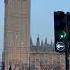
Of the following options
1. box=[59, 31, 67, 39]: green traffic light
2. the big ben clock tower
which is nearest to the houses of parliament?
the big ben clock tower

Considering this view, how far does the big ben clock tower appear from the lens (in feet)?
231

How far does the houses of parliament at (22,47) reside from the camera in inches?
2532

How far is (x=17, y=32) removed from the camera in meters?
85.9

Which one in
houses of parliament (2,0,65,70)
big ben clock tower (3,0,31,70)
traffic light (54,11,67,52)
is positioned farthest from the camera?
big ben clock tower (3,0,31,70)

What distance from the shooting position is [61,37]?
30.1ft

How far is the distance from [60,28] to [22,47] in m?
68.2

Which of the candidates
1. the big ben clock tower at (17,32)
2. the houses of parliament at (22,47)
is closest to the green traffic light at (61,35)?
the houses of parliament at (22,47)

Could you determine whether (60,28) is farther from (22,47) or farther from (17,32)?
(17,32)

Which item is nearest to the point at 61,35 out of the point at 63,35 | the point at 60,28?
the point at 63,35

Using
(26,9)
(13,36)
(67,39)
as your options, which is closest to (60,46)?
(67,39)

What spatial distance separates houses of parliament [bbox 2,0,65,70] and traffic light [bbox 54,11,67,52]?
43.0 meters

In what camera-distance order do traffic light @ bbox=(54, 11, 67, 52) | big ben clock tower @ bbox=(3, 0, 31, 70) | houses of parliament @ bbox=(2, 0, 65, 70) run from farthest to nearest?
big ben clock tower @ bbox=(3, 0, 31, 70) → houses of parliament @ bbox=(2, 0, 65, 70) → traffic light @ bbox=(54, 11, 67, 52)

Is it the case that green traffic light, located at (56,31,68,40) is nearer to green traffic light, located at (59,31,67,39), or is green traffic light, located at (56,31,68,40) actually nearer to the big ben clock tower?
green traffic light, located at (59,31,67,39)

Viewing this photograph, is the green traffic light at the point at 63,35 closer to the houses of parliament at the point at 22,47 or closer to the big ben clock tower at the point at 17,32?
the houses of parliament at the point at 22,47
